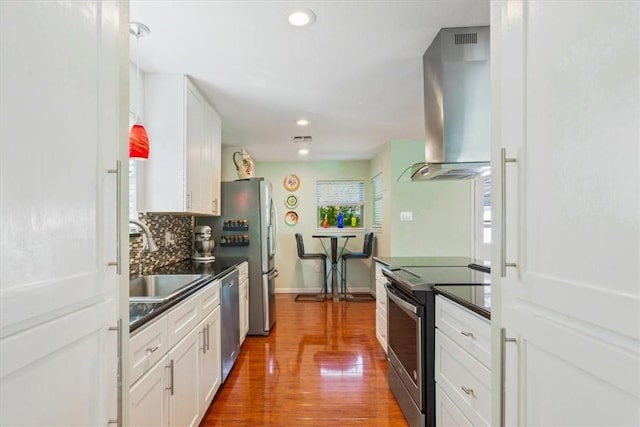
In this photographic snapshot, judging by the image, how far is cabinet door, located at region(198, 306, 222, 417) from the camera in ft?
6.68

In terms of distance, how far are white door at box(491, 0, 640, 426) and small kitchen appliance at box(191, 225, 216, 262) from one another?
3.01 m

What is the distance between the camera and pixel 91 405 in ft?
2.59

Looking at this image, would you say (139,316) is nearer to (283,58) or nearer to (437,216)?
(283,58)

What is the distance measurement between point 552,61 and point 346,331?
3.57 metres

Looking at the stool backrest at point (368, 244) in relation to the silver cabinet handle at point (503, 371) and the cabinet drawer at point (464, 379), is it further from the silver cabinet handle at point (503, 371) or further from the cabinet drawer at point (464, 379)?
the silver cabinet handle at point (503, 371)

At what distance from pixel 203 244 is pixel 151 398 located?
7.17ft

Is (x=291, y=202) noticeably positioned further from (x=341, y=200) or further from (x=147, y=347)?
(x=147, y=347)

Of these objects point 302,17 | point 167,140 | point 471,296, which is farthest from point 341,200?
point 471,296

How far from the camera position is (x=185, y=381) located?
1739 mm

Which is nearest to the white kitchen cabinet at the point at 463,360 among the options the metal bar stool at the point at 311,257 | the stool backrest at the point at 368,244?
the stool backrest at the point at 368,244

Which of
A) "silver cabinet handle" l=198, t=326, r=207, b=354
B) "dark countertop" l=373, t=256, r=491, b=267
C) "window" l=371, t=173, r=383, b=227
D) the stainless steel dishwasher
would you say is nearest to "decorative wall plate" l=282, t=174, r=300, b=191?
"window" l=371, t=173, r=383, b=227

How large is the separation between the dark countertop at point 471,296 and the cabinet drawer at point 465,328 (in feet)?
0.10


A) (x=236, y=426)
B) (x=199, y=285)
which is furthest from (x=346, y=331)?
(x=199, y=285)

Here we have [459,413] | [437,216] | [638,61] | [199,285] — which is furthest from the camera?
[437,216]
